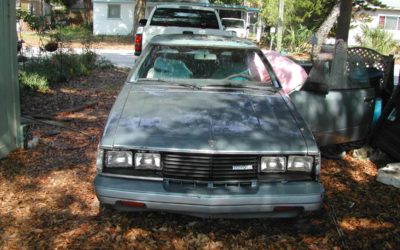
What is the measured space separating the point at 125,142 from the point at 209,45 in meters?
1.99

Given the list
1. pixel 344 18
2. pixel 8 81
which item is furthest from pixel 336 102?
pixel 344 18

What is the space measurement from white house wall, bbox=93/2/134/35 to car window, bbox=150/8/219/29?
25504 millimetres

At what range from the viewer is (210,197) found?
3.30 meters

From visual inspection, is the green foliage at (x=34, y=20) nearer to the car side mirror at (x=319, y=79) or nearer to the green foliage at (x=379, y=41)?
the car side mirror at (x=319, y=79)

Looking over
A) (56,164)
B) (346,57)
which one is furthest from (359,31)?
(56,164)

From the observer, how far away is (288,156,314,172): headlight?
3.51 m

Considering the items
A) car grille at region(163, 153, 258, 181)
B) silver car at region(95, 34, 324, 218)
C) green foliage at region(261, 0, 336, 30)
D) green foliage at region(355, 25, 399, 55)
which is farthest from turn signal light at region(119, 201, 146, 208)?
green foliage at region(261, 0, 336, 30)

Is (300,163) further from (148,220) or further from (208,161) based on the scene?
(148,220)

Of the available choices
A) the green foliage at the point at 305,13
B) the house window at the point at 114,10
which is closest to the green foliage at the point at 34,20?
the green foliage at the point at 305,13

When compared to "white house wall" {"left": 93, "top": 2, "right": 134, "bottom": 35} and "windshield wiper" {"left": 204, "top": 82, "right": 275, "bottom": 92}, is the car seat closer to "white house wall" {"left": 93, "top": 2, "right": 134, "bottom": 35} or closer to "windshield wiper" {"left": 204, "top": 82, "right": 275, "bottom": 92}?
"windshield wiper" {"left": 204, "top": 82, "right": 275, "bottom": 92}

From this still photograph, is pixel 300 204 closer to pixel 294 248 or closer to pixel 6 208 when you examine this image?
pixel 294 248

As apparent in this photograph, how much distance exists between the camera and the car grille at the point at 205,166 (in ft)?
A: 11.1

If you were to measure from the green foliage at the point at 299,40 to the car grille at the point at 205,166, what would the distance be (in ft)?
78.5

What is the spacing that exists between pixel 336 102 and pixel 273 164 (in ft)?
7.45
